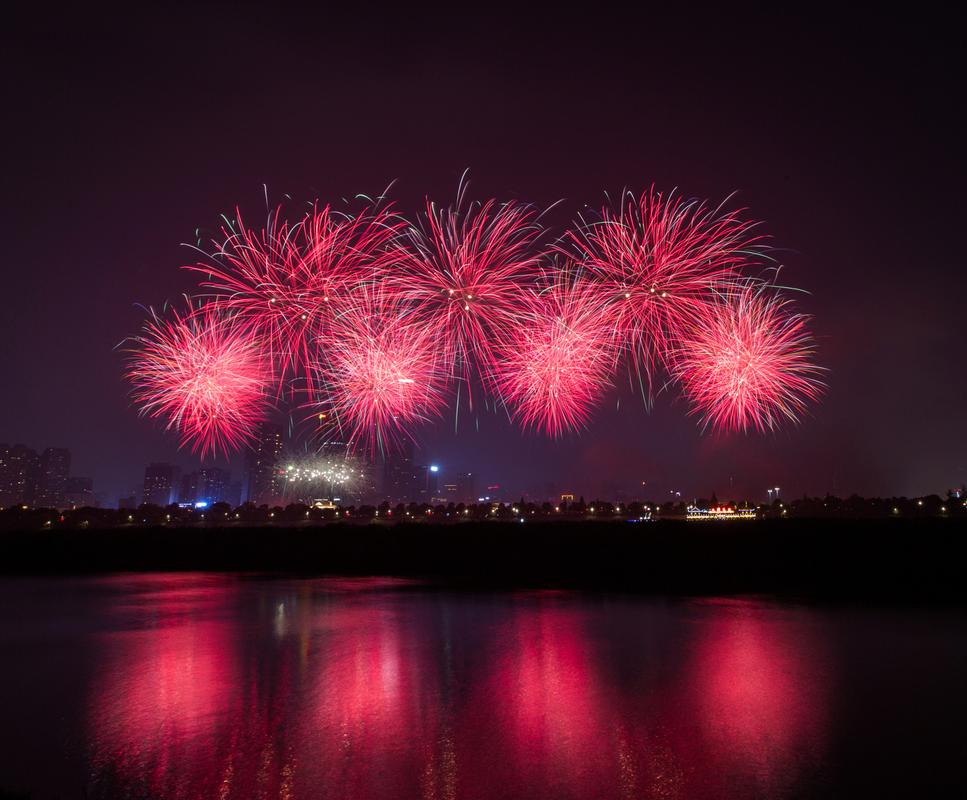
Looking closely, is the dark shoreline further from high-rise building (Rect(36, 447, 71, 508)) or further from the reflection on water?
high-rise building (Rect(36, 447, 71, 508))

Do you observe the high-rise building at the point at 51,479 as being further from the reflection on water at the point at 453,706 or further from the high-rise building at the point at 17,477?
the reflection on water at the point at 453,706

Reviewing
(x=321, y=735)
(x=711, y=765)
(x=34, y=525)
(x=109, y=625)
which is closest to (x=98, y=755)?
(x=321, y=735)

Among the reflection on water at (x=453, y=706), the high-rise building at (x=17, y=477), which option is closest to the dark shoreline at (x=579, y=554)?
the reflection on water at (x=453, y=706)

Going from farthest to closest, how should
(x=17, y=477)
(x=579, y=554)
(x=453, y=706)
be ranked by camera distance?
(x=17, y=477), (x=579, y=554), (x=453, y=706)

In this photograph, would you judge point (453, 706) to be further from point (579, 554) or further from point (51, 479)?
point (51, 479)

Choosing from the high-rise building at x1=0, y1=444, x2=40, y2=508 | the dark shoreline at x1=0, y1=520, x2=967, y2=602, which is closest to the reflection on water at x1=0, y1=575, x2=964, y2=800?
the dark shoreline at x1=0, y1=520, x2=967, y2=602

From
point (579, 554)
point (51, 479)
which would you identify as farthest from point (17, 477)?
point (579, 554)
